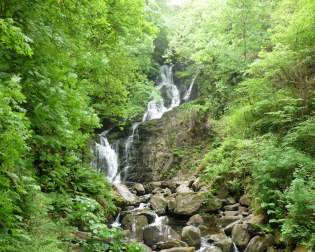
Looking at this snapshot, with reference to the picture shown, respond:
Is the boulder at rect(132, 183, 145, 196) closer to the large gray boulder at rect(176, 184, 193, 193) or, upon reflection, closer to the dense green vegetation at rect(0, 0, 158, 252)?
the large gray boulder at rect(176, 184, 193, 193)

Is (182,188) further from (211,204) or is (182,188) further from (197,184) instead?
(211,204)

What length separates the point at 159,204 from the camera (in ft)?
39.2

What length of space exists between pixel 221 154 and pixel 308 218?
21.5 ft

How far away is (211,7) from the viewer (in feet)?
60.6

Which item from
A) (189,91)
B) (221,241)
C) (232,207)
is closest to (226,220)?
(232,207)

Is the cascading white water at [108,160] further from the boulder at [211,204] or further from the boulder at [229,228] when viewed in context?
the boulder at [229,228]

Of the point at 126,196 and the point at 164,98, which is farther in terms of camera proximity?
the point at 164,98

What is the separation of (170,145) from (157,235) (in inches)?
338

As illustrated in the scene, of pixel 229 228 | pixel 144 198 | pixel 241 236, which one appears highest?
pixel 144 198

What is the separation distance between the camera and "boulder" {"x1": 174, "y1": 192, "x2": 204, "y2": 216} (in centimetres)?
1104

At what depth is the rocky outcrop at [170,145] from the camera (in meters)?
16.9

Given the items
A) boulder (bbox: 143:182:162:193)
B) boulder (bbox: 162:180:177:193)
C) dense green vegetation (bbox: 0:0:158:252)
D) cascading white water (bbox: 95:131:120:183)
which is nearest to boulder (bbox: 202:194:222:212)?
boulder (bbox: 162:180:177:193)

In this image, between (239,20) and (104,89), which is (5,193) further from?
(239,20)

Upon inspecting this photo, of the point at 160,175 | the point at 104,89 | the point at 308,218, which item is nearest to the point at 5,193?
the point at 308,218
